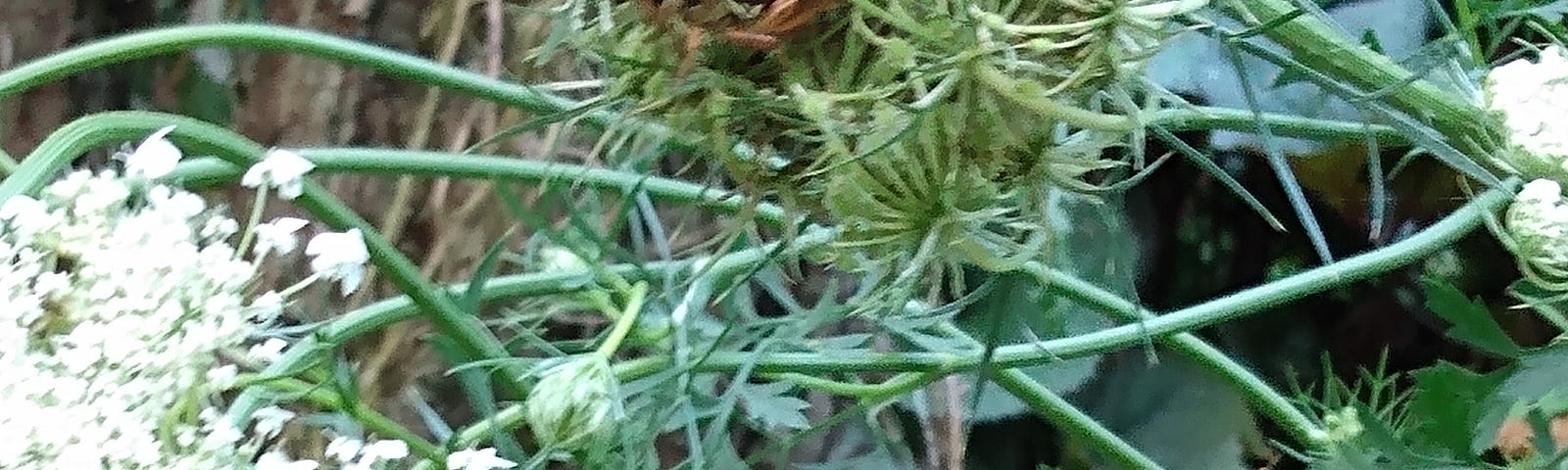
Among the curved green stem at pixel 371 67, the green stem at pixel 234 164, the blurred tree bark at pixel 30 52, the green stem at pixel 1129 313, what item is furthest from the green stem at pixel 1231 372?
the blurred tree bark at pixel 30 52

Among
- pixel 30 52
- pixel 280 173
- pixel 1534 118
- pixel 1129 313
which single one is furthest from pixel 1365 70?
pixel 30 52

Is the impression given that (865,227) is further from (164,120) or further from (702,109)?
(164,120)

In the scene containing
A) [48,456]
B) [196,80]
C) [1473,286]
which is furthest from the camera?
[1473,286]

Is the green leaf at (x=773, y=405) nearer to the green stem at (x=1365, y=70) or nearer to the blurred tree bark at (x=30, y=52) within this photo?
the green stem at (x=1365, y=70)

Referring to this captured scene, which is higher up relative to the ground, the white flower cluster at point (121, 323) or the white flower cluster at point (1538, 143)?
the white flower cluster at point (121, 323)

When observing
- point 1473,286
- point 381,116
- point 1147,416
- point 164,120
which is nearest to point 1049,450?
point 1147,416

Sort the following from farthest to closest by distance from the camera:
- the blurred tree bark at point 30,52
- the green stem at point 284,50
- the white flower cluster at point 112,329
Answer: the blurred tree bark at point 30,52
the green stem at point 284,50
the white flower cluster at point 112,329

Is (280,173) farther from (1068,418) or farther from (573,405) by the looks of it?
(1068,418)
